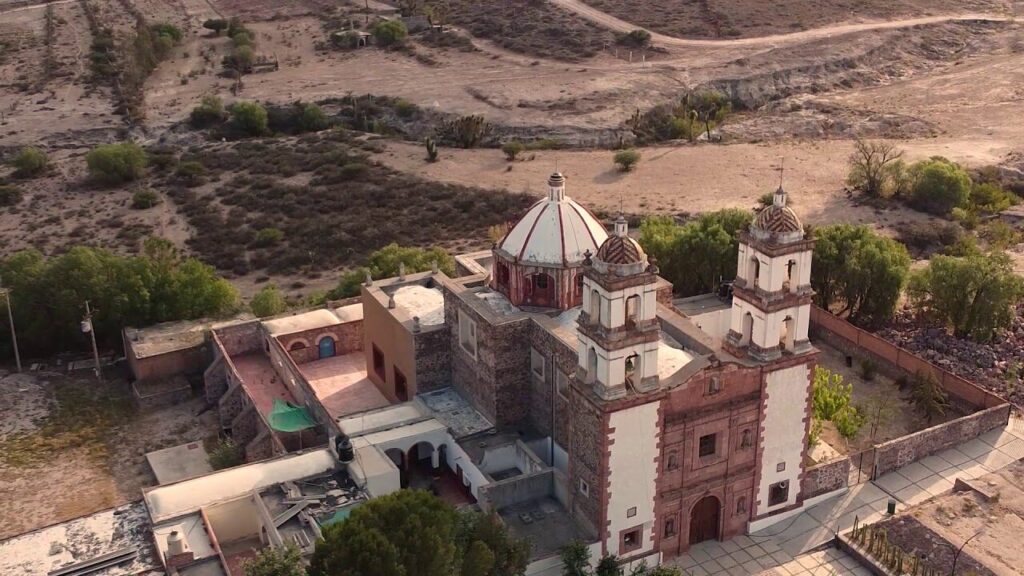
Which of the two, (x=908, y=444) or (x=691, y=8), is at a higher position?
(x=691, y=8)

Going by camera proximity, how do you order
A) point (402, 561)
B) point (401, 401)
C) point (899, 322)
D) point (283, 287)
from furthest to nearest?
point (283, 287)
point (899, 322)
point (401, 401)
point (402, 561)

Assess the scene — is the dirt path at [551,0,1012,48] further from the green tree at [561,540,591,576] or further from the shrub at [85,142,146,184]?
the green tree at [561,540,591,576]

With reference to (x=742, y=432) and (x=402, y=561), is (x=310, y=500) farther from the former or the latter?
(x=742, y=432)

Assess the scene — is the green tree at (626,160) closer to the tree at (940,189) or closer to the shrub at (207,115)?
the tree at (940,189)

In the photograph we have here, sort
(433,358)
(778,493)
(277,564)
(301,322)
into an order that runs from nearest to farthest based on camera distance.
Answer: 1. (277,564)
2. (778,493)
3. (433,358)
4. (301,322)

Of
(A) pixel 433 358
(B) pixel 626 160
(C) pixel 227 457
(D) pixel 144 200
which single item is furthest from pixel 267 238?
(A) pixel 433 358

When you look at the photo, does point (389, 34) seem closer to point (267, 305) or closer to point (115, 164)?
point (115, 164)

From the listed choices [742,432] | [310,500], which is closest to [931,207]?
[742,432]

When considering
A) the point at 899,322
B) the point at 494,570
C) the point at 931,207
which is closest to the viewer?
the point at 494,570
